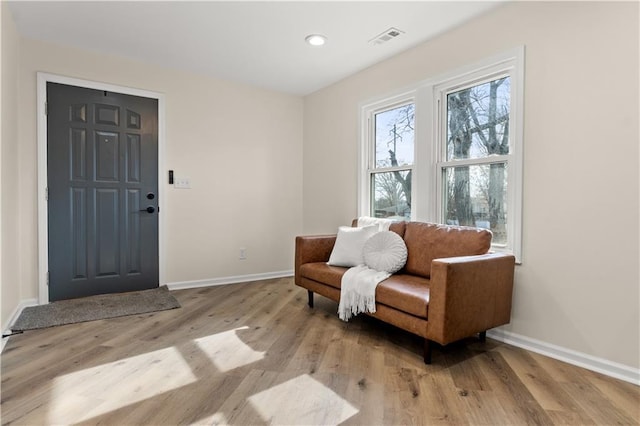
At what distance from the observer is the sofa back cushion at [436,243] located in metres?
2.44

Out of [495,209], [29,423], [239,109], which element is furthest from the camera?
[239,109]

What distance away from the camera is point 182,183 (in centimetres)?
393

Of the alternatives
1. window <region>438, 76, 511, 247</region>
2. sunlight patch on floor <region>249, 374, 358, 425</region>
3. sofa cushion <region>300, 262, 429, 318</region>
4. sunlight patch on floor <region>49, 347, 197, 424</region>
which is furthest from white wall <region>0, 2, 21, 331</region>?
window <region>438, 76, 511, 247</region>

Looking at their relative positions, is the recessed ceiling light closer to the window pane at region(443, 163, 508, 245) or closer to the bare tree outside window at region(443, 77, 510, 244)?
the bare tree outside window at region(443, 77, 510, 244)

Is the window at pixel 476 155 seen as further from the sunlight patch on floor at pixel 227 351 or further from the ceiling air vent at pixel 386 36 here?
the sunlight patch on floor at pixel 227 351

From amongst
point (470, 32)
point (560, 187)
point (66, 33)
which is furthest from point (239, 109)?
point (560, 187)

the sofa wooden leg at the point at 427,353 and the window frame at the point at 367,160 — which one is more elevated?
the window frame at the point at 367,160

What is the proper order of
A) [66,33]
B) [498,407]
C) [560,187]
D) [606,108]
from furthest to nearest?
[66,33] → [560,187] → [606,108] → [498,407]

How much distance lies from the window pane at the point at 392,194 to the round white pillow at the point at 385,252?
2.10ft

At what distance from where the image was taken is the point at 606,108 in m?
2.05

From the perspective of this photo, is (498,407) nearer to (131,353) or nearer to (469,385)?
(469,385)

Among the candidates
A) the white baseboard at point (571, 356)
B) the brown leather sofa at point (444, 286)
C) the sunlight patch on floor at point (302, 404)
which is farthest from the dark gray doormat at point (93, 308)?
the white baseboard at point (571, 356)

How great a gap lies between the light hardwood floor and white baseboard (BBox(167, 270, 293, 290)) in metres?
1.10

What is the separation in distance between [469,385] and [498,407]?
0.21 metres
